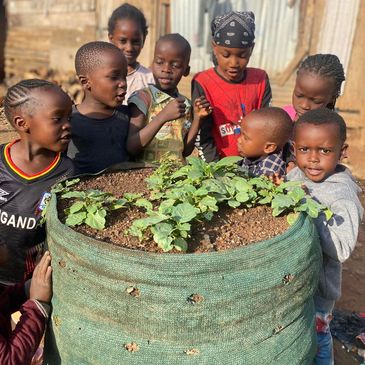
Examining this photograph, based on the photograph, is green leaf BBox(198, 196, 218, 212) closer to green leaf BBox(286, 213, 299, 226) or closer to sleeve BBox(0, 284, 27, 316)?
green leaf BBox(286, 213, 299, 226)

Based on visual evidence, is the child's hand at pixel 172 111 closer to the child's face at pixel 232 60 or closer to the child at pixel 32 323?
the child's face at pixel 232 60

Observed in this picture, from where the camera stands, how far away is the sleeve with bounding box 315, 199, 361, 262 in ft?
5.90

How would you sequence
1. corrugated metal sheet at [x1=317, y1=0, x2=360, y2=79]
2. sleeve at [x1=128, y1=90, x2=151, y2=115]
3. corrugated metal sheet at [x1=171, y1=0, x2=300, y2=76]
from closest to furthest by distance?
1. sleeve at [x1=128, y1=90, x2=151, y2=115]
2. corrugated metal sheet at [x1=317, y1=0, x2=360, y2=79]
3. corrugated metal sheet at [x1=171, y1=0, x2=300, y2=76]

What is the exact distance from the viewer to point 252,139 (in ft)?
7.93

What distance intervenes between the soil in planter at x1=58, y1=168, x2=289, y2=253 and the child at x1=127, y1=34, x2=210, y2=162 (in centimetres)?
75

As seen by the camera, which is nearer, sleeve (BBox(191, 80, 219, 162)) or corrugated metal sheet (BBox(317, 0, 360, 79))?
sleeve (BBox(191, 80, 219, 162))

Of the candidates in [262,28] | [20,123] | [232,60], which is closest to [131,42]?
[232,60]

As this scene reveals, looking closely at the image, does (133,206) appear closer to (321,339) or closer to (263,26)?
(321,339)

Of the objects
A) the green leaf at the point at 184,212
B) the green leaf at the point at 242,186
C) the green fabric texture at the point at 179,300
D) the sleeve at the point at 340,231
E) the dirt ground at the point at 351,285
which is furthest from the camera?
the dirt ground at the point at 351,285

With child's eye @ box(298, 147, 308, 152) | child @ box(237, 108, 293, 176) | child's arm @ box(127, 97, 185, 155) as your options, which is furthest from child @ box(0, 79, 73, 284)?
child's eye @ box(298, 147, 308, 152)

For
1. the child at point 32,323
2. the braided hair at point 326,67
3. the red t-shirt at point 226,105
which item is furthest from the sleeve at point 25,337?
the braided hair at point 326,67

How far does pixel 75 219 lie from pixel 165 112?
114cm

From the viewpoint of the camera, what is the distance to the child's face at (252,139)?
2393 millimetres

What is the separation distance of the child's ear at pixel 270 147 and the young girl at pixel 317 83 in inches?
17.6
